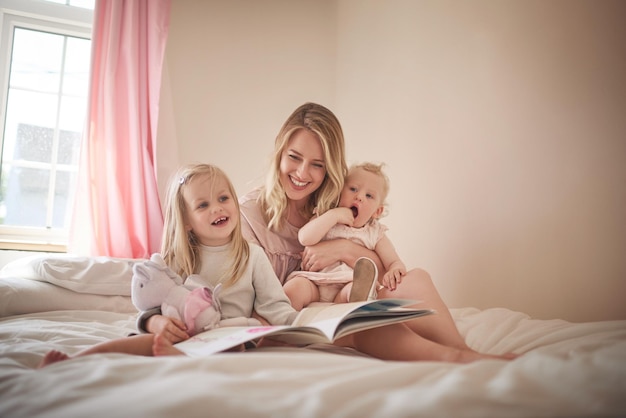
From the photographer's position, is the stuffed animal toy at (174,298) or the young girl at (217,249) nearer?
the stuffed animal toy at (174,298)

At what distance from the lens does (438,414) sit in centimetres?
49

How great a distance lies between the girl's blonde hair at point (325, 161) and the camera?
1.73 m

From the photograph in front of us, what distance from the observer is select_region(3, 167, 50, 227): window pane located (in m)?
2.79

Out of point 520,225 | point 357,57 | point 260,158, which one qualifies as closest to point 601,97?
point 520,225

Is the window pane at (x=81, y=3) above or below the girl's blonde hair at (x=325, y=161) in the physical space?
above

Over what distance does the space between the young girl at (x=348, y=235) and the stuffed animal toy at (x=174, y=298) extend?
14.3 inches

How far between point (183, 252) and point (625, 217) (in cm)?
116

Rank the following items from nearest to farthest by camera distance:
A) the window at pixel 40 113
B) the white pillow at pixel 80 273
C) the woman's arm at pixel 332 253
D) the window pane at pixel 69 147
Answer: the woman's arm at pixel 332 253, the white pillow at pixel 80 273, the window at pixel 40 113, the window pane at pixel 69 147

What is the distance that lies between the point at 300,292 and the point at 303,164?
0.47 m

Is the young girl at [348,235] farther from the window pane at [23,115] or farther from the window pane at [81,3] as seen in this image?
the window pane at [81,3]

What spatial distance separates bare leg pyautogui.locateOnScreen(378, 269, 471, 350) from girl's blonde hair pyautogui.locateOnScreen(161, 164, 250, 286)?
418 mm

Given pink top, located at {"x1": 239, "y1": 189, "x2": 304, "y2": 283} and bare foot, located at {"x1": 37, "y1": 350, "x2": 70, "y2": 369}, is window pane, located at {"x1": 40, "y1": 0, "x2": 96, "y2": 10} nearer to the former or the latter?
pink top, located at {"x1": 239, "y1": 189, "x2": 304, "y2": 283}

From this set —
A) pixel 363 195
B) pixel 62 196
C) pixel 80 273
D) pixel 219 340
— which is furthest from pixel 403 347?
pixel 62 196

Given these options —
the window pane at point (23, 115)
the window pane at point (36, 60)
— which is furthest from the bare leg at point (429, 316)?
the window pane at point (36, 60)
